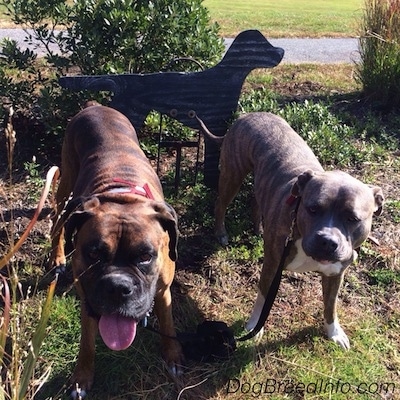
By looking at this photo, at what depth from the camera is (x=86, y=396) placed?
3.22m

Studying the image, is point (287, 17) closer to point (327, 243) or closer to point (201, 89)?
point (201, 89)

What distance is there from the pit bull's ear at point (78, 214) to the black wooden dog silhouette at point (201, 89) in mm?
1966

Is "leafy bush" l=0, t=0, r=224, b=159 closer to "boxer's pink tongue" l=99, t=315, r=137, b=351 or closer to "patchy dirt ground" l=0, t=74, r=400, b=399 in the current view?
"patchy dirt ground" l=0, t=74, r=400, b=399

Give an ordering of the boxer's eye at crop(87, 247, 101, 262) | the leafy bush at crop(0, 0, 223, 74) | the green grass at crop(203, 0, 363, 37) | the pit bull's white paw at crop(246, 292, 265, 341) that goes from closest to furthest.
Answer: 1. the boxer's eye at crop(87, 247, 101, 262)
2. the pit bull's white paw at crop(246, 292, 265, 341)
3. the leafy bush at crop(0, 0, 223, 74)
4. the green grass at crop(203, 0, 363, 37)

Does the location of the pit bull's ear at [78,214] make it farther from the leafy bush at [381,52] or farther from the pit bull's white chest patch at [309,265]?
the leafy bush at [381,52]

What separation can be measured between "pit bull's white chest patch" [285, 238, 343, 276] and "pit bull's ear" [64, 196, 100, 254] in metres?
1.30

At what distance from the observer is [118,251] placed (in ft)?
8.98

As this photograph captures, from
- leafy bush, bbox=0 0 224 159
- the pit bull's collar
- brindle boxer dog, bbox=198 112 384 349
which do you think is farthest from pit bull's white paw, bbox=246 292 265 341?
leafy bush, bbox=0 0 224 159

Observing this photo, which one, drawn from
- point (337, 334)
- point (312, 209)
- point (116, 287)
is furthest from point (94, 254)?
point (337, 334)

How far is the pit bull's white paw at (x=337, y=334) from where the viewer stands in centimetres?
373

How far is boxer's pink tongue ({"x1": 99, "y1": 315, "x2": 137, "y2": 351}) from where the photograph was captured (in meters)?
2.78

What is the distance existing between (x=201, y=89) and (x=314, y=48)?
347 inches

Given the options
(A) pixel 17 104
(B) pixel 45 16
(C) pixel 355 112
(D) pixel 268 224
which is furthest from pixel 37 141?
(C) pixel 355 112

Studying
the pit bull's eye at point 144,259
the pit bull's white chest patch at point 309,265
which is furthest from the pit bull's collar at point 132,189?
the pit bull's white chest patch at point 309,265
